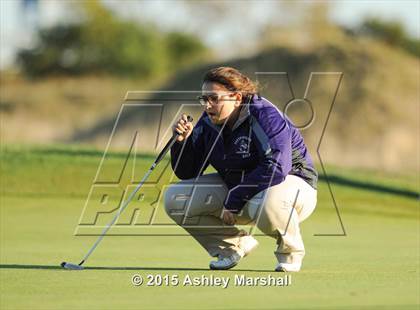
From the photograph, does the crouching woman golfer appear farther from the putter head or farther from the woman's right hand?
the putter head

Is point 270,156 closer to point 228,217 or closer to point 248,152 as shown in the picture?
point 248,152

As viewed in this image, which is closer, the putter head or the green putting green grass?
the green putting green grass

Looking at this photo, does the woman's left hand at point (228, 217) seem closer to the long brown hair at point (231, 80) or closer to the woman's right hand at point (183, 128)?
the woman's right hand at point (183, 128)

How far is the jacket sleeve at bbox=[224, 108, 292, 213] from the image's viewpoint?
7.11 m

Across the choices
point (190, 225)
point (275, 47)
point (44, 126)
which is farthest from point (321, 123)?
point (190, 225)

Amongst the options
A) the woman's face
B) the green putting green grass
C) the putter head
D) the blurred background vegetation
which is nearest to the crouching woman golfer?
the woman's face

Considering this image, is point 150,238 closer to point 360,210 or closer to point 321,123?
point 360,210

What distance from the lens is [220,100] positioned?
7.29 meters

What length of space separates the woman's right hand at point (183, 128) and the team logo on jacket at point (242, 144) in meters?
0.47

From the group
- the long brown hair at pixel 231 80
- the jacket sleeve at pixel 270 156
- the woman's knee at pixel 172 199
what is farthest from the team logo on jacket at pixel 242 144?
the woman's knee at pixel 172 199

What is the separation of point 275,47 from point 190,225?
35656 mm

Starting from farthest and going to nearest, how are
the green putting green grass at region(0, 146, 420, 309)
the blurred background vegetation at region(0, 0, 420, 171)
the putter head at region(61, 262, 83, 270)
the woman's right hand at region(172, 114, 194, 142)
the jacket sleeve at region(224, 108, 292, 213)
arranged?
the blurred background vegetation at region(0, 0, 420, 171) < the woman's right hand at region(172, 114, 194, 142) < the putter head at region(61, 262, 83, 270) < the jacket sleeve at region(224, 108, 292, 213) < the green putting green grass at region(0, 146, 420, 309)

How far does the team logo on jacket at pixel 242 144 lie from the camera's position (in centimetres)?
727

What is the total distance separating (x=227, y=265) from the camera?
24.9 feet
